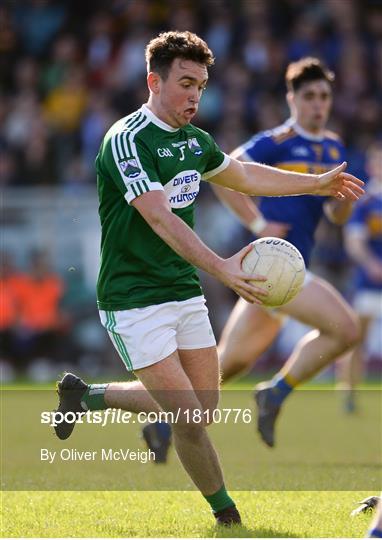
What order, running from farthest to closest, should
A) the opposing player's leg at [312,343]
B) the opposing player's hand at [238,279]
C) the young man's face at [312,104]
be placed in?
the young man's face at [312,104] < the opposing player's leg at [312,343] < the opposing player's hand at [238,279]

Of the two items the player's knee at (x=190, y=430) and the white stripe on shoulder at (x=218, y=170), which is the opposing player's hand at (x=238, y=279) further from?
the white stripe on shoulder at (x=218, y=170)

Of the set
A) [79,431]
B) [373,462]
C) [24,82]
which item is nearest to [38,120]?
[24,82]

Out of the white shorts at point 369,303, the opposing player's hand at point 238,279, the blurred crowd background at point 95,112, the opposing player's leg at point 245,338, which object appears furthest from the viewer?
the blurred crowd background at point 95,112

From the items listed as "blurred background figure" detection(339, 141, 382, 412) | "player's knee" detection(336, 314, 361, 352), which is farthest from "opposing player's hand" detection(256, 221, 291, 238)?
"blurred background figure" detection(339, 141, 382, 412)

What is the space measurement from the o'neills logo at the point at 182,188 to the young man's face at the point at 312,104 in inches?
134

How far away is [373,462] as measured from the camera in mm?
8625

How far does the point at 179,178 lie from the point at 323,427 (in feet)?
18.3

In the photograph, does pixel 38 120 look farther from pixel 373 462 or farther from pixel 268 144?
pixel 373 462

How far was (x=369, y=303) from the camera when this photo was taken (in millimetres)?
13445

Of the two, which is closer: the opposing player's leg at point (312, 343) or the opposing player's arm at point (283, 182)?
the opposing player's arm at point (283, 182)

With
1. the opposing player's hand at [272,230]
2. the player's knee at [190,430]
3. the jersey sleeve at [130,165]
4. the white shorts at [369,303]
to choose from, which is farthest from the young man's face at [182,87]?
the white shorts at [369,303]

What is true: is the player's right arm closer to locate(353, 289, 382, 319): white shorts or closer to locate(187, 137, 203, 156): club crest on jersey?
locate(187, 137, 203, 156): club crest on jersey

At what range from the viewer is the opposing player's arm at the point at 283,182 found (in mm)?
6555

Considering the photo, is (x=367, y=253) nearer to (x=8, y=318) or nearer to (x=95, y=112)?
(x=8, y=318)
